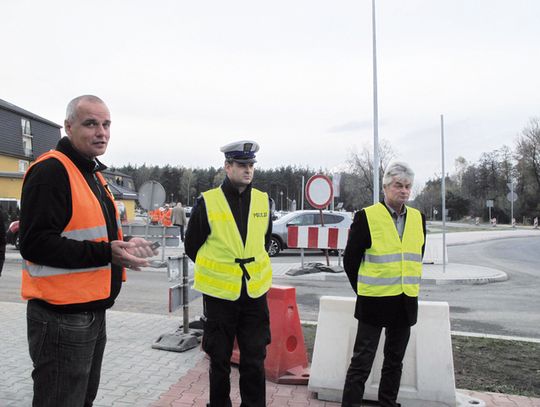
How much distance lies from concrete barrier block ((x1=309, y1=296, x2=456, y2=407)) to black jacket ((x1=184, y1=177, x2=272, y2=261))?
1281 mm

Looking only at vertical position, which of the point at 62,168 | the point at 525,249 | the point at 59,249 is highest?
the point at 62,168

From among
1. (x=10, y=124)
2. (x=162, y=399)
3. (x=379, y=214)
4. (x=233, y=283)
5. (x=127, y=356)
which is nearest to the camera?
(x=233, y=283)

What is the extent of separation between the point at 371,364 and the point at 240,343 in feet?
3.41

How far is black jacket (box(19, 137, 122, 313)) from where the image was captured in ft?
6.92

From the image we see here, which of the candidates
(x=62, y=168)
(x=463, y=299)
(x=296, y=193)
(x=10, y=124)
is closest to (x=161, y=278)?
(x=463, y=299)

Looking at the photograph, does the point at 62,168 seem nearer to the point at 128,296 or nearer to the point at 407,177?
the point at 407,177

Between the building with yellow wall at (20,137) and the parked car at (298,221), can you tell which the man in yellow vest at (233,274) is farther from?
the building with yellow wall at (20,137)

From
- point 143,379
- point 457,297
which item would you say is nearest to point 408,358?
point 143,379

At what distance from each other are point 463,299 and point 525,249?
604 inches

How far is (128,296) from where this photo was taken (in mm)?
9562

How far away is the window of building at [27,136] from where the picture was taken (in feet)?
171

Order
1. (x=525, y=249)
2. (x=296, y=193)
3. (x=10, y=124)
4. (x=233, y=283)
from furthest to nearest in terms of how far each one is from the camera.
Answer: (x=296, y=193) → (x=10, y=124) → (x=525, y=249) → (x=233, y=283)

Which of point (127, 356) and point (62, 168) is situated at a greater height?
point (62, 168)

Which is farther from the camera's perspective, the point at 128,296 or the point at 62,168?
the point at 128,296
